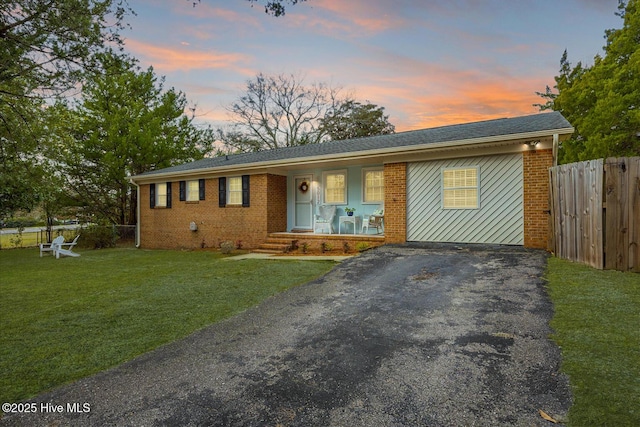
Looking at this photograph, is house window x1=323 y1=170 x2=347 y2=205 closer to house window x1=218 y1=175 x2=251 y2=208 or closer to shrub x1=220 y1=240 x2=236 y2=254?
house window x1=218 y1=175 x2=251 y2=208

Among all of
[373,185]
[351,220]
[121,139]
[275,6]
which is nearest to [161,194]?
[121,139]

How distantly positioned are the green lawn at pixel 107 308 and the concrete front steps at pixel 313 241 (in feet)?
6.92

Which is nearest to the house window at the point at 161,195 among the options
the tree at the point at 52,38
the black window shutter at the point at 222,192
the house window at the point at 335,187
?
the black window shutter at the point at 222,192

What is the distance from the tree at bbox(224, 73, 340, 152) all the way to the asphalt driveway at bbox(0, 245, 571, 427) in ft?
80.8

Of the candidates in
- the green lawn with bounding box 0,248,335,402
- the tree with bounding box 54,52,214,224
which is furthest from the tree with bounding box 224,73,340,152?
the green lawn with bounding box 0,248,335,402

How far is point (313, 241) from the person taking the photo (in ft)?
37.1

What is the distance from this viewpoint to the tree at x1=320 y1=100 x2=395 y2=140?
2812cm

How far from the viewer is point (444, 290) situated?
537 centimetres

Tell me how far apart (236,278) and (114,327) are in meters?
2.90

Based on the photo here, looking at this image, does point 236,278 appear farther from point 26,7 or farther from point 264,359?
point 26,7

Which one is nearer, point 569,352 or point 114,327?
point 569,352

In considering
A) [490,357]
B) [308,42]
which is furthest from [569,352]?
[308,42]

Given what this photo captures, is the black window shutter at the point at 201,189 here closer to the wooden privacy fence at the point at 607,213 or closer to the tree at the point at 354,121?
the wooden privacy fence at the point at 607,213

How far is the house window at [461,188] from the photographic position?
353 inches
